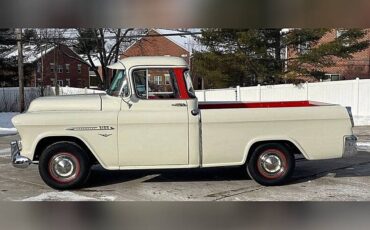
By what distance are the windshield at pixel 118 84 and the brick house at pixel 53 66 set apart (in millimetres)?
23790

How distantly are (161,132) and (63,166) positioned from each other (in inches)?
64.6

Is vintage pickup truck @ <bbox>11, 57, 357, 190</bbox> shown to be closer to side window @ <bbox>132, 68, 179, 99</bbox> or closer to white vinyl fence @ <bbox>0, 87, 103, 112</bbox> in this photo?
side window @ <bbox>132, 68, 179, 99</bbox>

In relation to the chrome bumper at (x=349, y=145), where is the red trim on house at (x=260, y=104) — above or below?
above

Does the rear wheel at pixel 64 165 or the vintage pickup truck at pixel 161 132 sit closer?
the vintage pickup truck at pixel 161 132

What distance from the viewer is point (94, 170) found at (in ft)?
27.8

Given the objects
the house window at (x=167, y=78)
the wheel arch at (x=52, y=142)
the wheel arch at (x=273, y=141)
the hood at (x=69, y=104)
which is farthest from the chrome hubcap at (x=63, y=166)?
the wheel arch at (x=273, y=141)

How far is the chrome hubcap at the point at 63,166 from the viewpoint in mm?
6836

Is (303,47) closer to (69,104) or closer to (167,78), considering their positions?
(167,78)

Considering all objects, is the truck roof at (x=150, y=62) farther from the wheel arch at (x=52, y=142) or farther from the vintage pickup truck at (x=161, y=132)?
the wheel arch at (x=52, y=142)

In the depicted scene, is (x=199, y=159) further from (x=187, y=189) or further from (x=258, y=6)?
(x=258, y=6)

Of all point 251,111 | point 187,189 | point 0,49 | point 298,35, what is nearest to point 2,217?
point 187,189

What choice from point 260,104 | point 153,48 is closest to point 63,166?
point 260,104

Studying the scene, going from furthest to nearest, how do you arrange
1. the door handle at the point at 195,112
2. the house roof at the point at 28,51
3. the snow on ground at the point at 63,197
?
the house roof at the point at 28,51 < the door handle at the point at 195,112 < the snow on ground at the point at 63,197

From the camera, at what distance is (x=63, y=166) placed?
6.86 m
